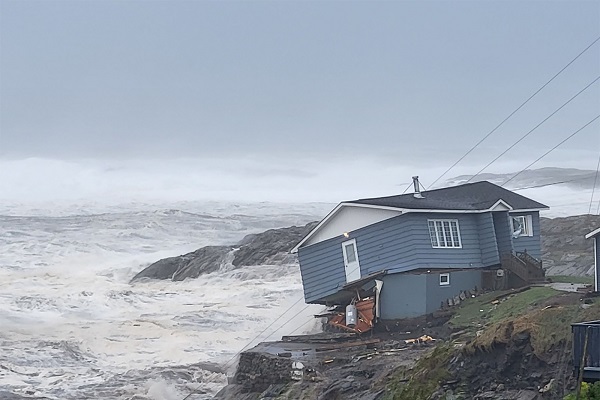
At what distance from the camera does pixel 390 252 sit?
83.6ft

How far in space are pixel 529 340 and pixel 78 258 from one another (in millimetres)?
45124

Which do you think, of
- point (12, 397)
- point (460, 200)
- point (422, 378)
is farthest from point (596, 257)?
point (12, 397)

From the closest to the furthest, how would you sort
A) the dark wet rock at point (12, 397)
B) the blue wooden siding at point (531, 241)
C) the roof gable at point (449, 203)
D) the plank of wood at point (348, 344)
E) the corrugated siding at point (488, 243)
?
the plank of wood at point (348, 344), the dark wet rock at point (12, 397), the roof gable at point (449, 203), the corrugated siding at point (488, 243), the blue wooden siding at point (531, 241)

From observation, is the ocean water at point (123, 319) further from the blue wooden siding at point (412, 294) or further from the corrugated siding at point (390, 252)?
the blue wooden siding at point (412, 294)

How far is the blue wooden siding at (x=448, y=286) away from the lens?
81.0ft

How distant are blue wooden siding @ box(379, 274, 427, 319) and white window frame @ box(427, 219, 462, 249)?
3.97 ft

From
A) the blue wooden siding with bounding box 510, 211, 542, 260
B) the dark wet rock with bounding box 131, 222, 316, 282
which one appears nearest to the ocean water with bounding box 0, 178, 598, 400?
the dark wet rock with bounding box 131, 222, 316, 282

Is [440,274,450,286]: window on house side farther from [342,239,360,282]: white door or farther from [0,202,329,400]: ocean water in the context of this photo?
[0,202,329,400]: ocean water

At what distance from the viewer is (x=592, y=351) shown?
42.8ft

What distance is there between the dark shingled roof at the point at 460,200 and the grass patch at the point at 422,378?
8.27m

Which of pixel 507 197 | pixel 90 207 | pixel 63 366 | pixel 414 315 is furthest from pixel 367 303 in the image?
pixel 90 207

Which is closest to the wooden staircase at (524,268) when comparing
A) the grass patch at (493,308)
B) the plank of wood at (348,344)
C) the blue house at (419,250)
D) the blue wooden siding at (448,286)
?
the blue house at (419,250)

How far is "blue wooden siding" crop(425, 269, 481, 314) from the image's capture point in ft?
81.0

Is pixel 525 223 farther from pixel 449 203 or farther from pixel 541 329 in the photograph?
pixel 541 329
